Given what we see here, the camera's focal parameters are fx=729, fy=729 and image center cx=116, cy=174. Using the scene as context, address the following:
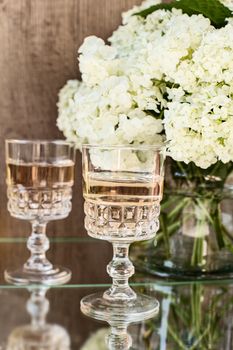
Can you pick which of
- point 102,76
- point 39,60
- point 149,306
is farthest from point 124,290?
point 39,60

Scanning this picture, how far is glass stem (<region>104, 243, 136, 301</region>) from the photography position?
96 cm

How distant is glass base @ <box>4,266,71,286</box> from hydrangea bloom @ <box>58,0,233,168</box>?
21 centimetres

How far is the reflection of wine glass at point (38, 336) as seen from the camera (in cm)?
82

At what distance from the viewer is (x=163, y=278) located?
1126mm

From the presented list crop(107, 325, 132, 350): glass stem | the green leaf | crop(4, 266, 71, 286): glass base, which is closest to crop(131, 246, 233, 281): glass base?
crop(4, 266, 71, 286): glass base

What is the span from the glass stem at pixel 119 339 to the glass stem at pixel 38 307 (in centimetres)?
9

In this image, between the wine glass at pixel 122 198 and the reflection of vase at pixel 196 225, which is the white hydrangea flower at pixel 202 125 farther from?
the reflection of vase at pixel 196 225

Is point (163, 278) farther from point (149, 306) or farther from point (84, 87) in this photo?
point (84, 87)

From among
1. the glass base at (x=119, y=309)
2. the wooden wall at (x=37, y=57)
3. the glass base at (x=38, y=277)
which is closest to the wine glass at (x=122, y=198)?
the glass base at (x=119, y=309)

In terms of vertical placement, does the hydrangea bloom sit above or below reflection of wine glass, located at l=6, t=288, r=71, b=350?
above

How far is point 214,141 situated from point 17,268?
1.28 feet

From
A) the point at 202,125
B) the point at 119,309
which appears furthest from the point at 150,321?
the point at 202,125

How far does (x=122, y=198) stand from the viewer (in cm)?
92

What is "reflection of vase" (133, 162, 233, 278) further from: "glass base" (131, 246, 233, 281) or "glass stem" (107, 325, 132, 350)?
"glass stem" (107, 325, 132, 350)
